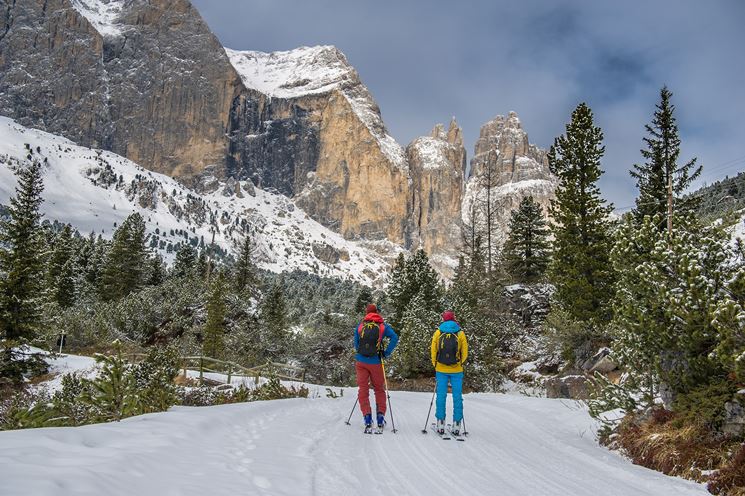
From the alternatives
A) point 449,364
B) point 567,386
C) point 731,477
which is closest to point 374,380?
point 449,364

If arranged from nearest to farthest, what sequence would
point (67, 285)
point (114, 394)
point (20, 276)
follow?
point (114, 394)
point (20, 276)
point (67, 285)

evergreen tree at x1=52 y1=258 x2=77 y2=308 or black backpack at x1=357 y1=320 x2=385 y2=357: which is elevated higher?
evergreen tree at x1=52 y1=258 x2=77 y2=308

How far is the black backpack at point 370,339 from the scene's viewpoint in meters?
7.85

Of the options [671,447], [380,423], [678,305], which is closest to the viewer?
[671,447]

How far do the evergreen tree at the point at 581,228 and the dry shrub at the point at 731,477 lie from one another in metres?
15.6

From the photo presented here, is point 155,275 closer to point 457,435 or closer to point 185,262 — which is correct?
point 185,262

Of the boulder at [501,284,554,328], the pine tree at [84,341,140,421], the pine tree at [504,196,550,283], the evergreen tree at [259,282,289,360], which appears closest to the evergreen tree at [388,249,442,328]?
the pine tree at [504,196,550,283]

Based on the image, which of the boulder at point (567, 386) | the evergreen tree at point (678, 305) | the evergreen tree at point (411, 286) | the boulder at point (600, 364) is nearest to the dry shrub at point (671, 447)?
the evergreen tree at point (678, 305)

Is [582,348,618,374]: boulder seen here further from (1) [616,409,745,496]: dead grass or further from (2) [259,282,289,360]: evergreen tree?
(2) [259,282,289,360]: evergreen tree

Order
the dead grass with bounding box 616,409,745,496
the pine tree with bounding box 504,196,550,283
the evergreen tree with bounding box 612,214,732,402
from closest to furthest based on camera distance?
1. the dead grass with bounding box 616,409,745,496
2. the evergreen tree with bounding box 612,214,732,402
3. the pine tree with bounding box 504,196,550,283

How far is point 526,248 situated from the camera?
40.3 metres

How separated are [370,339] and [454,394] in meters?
1.55

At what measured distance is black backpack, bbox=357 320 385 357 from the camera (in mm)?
7852

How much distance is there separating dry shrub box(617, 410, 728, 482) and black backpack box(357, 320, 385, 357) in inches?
148
